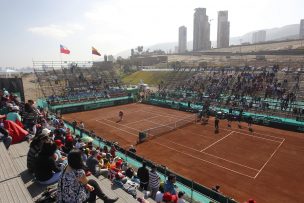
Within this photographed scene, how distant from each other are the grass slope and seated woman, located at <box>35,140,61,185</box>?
65.6 m

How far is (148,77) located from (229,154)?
61097 mm

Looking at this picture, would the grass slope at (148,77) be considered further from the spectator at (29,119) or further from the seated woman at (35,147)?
the seated woman at (35,147)

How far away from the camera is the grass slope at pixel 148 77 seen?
75562 millimetres

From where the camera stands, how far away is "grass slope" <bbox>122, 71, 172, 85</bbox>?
7556 cm

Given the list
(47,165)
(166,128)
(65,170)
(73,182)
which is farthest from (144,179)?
(166,128)

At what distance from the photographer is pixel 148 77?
269 feet

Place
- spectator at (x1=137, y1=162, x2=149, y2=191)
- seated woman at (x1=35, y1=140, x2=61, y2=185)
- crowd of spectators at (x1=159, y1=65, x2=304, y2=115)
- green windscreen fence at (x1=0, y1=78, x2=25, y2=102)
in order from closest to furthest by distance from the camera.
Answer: seated woman at (x1=35, y1=140, x2=61, y2=185) < spectator at (x1=137, y1=162, x2=149, y2=191) < green windscreen fence at (x1=0, y1=78, x2=25, y2=102) < crowd of spectators at (x1=159, y1=65, x2=304, y2=115)

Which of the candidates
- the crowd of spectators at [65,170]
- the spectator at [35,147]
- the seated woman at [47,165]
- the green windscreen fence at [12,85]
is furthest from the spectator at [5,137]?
the green windscreen fence at [12,85]

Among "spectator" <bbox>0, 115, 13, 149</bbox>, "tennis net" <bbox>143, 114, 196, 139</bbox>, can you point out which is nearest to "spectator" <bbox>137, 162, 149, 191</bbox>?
"spectator" <bbox>0, 115, 13, 149</bbox>

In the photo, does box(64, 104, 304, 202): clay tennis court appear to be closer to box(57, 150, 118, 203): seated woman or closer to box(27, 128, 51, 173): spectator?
box(57, 150, 118, 203): seated woman

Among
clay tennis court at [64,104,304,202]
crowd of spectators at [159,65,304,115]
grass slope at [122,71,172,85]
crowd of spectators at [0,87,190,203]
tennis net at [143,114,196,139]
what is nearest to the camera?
crowd of spectators at [0,87,190,203]

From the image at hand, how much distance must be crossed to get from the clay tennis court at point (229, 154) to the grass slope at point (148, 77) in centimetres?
3959

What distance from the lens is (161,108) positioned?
1778 inches

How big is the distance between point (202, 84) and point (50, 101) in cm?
3128
